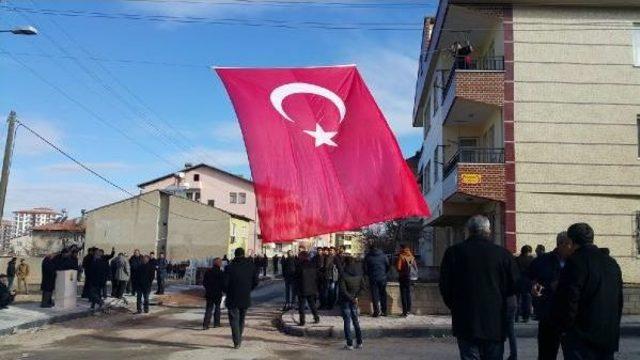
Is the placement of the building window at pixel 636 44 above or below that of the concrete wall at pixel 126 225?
above

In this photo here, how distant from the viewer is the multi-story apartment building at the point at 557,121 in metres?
19.8

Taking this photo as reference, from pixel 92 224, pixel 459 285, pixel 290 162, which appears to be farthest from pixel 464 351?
pixel 92 224

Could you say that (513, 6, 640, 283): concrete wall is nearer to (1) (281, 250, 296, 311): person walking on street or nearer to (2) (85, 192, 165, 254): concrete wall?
(1) (281, 250, 296, 311): person walking on street

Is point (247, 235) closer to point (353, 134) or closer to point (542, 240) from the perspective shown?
point (542, 240)

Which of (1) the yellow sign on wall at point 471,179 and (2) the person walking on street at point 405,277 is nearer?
(2) the person walking on street at point 405,277

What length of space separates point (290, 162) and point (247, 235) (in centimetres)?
6039

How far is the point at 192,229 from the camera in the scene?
2362 inches

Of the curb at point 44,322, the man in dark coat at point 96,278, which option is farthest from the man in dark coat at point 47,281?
the curb at point 44,322

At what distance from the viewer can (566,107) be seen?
20.2m

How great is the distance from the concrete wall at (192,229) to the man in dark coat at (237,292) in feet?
156

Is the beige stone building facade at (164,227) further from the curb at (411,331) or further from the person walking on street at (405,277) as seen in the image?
the curb at (411,331)

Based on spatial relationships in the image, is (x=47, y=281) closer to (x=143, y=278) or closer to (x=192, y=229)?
(x=143, y=278)

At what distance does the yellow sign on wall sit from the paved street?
734cm

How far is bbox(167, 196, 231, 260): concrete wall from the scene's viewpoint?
5941 centimetres
